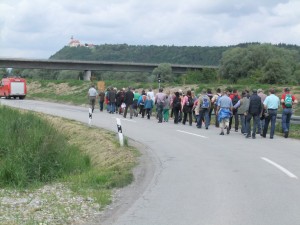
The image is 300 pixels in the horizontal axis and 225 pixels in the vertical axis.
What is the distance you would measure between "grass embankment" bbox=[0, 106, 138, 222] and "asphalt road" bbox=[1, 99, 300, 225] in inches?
26.9

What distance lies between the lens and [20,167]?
1323cm

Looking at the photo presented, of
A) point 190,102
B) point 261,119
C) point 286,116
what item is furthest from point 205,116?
point 286,116

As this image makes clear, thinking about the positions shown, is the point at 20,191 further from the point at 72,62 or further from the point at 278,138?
the point at 72,62

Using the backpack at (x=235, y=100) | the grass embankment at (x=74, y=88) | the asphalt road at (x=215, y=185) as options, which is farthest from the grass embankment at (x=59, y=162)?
the grass embankment at (x=74, y=88)

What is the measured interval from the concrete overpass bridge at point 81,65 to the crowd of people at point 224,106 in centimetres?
5521

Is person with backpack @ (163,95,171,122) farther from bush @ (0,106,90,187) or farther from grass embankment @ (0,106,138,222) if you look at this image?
bush @ (0,106,90,187)

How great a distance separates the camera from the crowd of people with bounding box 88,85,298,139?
2109cm

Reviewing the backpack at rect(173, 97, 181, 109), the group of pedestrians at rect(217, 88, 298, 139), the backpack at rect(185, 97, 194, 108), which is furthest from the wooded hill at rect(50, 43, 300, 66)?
the group of pedestrians at rect(217, 88, 298, 139)

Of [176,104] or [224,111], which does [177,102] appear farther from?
[224,111]

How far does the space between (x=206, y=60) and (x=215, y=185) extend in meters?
128

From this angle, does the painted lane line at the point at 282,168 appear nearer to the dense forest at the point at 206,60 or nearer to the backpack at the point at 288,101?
the backpack at the point at 288,101

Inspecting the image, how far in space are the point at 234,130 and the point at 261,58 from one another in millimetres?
56094

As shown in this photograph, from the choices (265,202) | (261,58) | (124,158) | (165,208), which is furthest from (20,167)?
(261,58)

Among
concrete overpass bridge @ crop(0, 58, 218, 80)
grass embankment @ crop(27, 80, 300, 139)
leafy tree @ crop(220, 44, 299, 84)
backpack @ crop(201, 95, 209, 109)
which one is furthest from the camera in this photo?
concrete overpass bridge @ crop(0, 58, 218, 80)
